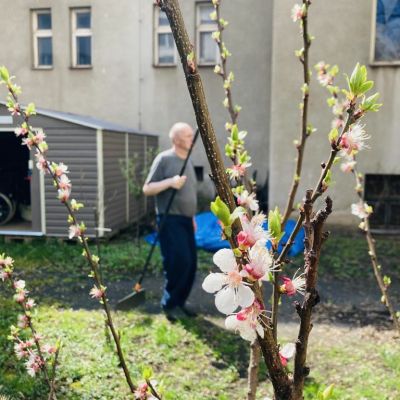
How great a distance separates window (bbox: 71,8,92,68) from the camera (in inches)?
232

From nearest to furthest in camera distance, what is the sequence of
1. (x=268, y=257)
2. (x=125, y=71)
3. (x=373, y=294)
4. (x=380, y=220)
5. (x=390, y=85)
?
(x=268, y=257) → (x=373, y=294) → (x=390, y=85) → (x=380, y=220) → (x=125, y=71)

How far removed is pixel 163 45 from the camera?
374 inches

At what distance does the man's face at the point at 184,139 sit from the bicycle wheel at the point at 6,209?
481cm

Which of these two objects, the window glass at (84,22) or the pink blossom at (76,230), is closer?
the pink blossom at (76,230)

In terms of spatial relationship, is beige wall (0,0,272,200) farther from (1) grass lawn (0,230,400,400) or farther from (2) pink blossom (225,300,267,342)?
(2) pink blossom (225,300,267,342)

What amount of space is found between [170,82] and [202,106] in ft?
30.3

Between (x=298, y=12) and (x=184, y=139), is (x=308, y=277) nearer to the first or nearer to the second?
(x=298, y=12)

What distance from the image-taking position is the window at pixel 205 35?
9.12 m

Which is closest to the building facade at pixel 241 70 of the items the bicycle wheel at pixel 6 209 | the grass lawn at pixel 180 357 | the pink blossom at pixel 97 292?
the bicycle wheel at pixel 6 209

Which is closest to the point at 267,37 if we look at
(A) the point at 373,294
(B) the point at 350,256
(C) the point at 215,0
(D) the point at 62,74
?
(D) the point at 62,74

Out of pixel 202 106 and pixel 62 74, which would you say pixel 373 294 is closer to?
pixel 202 106

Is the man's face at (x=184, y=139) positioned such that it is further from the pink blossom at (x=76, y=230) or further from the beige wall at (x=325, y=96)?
the beige wall at (x=325, y=96)

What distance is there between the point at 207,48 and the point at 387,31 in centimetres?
347

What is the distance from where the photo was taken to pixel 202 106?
74 cm
